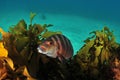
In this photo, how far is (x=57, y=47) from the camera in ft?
7.68

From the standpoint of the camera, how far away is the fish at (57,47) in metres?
2.23

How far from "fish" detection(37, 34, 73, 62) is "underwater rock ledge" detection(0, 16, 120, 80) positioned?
51 cm

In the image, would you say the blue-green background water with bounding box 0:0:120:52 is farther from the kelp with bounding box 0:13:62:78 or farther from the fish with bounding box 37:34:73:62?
the fish with bounding box 37:34:73:62

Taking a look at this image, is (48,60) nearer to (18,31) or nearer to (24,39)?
(24,39)

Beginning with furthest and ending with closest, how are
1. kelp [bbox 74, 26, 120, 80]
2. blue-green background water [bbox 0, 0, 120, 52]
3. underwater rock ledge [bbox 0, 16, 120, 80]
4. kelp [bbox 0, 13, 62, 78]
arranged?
blue-green background water [bbox 0, 0, 120, 52]
kelp [bbox 74, 26, 120, 80]
kelp [bbox 0, 13, 62, 78]
underwater rock ledge [bbox 0, 16, 120, 80]

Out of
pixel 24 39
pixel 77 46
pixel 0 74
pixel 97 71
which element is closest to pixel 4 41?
pixel 24 39

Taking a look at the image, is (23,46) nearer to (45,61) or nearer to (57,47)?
(45,61)

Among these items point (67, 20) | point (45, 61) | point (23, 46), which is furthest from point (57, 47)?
point (67, 20)

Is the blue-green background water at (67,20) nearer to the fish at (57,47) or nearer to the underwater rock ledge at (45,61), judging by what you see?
the underwater rock ledge at (45,61)

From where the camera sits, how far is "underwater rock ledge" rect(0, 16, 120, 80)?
8.89 feet

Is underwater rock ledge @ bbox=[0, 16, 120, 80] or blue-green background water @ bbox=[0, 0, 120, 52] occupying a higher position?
blue-green background water @ bbox=[0, 0, 120, 52]

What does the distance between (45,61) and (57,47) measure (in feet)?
2.28

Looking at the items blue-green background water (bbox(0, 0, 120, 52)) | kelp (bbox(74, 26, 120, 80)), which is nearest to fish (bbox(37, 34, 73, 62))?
kelp (bbox(74, 26, 120, 80))

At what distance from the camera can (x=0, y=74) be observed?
2.63 metres
